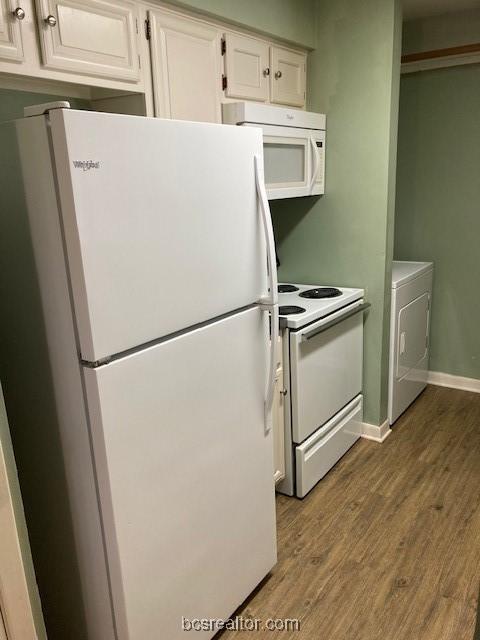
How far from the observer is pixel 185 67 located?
6.14 ft

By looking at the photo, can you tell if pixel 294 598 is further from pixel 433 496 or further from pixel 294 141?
pixel 294 141

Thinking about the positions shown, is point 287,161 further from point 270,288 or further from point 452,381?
point 452,381

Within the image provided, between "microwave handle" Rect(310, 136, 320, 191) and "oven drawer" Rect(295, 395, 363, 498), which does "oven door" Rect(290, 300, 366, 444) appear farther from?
"microwave handle" Rect(310, 136, 320, 191)

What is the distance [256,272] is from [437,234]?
236 centimetres

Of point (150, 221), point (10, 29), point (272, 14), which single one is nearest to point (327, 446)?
point (150, 221)

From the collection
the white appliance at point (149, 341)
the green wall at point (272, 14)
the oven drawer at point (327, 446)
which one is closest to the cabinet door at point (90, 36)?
the green wall at point (272, 14)

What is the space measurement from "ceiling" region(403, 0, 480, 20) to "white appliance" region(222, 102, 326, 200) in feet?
2.94

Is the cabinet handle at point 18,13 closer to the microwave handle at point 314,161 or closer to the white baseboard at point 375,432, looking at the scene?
the microwave handle at point 314,161

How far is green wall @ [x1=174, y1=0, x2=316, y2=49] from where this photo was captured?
196 centimetres

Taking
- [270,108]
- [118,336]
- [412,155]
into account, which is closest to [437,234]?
[412,155]

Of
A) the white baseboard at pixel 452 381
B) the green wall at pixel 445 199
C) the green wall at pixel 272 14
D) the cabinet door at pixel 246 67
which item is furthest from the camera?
the white baseboard at pixel 452 381

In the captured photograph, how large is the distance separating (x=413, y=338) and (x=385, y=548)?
153cm

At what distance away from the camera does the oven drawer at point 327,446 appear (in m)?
2.48

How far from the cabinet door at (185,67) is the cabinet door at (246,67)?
62 millimetres
